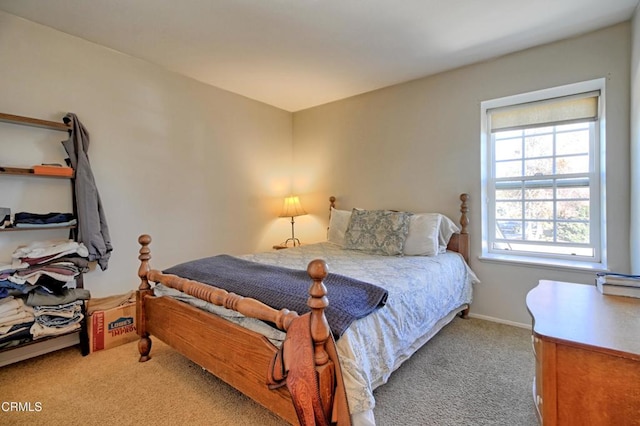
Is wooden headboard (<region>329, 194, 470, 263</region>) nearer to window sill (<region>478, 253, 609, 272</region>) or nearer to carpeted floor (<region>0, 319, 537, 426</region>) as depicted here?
window sill (<region>478, 253, 609, 272</region>)

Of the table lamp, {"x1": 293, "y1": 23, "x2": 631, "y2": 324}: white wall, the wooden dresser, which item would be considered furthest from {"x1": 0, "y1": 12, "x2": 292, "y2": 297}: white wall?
the wooden dresser

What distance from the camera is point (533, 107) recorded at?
2.73m

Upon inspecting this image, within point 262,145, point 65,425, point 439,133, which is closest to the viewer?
point 65,425

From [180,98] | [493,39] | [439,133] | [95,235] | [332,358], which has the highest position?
[493,39]

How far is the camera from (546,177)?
106 inches

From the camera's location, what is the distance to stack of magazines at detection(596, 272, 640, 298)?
134 centimetres

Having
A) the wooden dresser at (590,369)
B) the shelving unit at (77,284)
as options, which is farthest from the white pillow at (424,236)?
the shelving unit at (77,284)

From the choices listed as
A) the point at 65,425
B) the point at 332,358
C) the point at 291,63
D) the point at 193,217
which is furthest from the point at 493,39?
the point at 65,425

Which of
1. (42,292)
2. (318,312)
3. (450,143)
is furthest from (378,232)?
(42,292)

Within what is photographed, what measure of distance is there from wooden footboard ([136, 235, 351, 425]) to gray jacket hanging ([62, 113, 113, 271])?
53cm

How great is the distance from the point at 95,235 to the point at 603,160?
401cm

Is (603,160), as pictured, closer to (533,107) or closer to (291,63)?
(533,107)

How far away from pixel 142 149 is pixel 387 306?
2587 mm

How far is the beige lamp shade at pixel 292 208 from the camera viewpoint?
399cm
